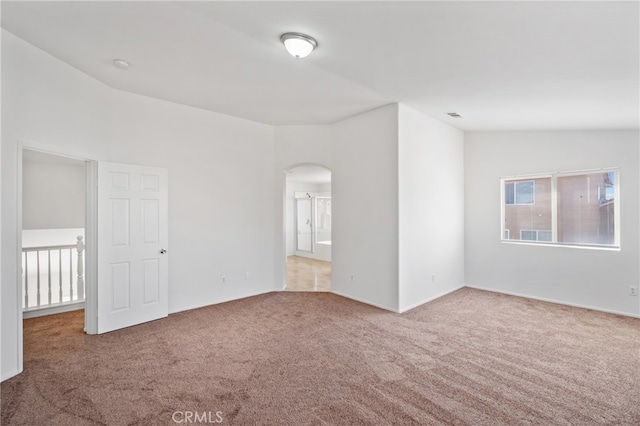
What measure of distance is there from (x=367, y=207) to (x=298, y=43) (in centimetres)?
273

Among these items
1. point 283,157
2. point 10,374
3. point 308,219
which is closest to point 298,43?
point 283,157

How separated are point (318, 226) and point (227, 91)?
6253 mm

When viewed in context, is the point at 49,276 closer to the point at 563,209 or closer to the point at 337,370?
the point at 337,370

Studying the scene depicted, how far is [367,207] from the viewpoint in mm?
4730

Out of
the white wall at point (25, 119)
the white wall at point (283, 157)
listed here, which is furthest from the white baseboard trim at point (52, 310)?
the white wall at point (283, 157)

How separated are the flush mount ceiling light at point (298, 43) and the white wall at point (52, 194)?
14.8ft

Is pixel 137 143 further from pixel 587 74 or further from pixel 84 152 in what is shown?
pixel 587 74

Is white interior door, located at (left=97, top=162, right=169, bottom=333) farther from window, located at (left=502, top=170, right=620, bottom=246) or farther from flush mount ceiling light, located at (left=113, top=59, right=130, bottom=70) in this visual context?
window, located at (left=502, top=170, right=620, bottom=246)

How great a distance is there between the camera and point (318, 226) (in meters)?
9.69

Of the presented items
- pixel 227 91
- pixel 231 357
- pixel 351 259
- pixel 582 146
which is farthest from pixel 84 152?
pixel 582 146

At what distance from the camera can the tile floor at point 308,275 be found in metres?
5.77

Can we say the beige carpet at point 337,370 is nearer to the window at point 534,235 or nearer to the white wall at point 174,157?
the white wall at point 174,157

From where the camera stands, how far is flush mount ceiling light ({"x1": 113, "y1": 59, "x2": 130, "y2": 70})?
3.08 meters

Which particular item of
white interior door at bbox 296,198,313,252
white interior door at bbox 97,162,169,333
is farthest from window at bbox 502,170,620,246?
white interior door at bbox 296,198,313,252
